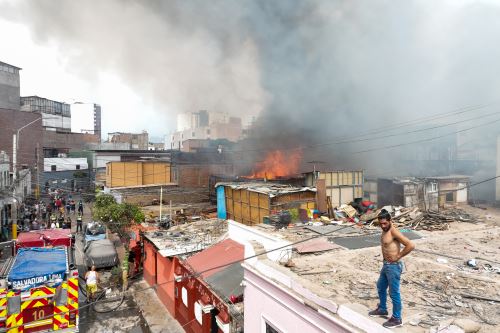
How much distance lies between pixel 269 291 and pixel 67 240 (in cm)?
889

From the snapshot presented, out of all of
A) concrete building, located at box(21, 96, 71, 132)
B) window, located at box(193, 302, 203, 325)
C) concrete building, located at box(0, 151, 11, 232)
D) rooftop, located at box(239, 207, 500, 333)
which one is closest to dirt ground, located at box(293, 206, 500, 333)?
rooftop, located at box(239, 207, 500, 333)

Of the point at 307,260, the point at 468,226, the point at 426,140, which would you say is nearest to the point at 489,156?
the point at 426,140

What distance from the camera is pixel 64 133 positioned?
52.8m

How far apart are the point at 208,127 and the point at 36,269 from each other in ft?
212

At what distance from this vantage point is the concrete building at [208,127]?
6888 cm

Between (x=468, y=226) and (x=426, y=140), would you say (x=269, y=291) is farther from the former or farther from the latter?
(x=426, y=140)

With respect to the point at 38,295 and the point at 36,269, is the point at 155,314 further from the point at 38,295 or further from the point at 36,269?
the point at 36,269

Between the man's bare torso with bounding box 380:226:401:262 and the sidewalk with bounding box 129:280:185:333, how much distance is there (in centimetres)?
735

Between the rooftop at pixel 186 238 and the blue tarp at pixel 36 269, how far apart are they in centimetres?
307

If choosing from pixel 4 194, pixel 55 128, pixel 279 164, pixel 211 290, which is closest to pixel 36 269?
pixel 211 290

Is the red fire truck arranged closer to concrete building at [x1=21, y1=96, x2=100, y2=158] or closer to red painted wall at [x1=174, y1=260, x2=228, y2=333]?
red painted wall at [x1=174, y1=260, x2=228, y2=333]

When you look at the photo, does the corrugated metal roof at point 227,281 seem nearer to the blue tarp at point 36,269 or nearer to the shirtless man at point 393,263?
the blue tarp at point 36,269

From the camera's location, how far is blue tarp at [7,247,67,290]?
7625 millimetres

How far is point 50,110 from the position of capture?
5612 cm
